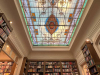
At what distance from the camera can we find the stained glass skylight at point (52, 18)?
3648 millimetres

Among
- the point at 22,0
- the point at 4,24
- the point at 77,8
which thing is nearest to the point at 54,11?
the point at 77,8

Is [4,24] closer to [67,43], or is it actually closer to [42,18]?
[42,18]

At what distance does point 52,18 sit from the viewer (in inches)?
168

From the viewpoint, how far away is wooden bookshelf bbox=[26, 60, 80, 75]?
5.28 m

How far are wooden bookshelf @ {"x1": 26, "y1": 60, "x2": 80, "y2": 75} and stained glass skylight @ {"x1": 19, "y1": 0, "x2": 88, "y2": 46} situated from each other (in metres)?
1.79

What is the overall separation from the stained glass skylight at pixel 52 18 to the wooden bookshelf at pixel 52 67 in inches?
70.6

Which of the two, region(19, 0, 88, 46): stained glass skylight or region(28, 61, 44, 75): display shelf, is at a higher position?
region(19, 0, 88, 46): stained glass skylight

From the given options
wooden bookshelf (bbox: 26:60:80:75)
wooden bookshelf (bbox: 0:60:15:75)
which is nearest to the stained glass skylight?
wooden bookshelf (bbox: 26:60:80:75)

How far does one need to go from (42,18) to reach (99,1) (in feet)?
9.19

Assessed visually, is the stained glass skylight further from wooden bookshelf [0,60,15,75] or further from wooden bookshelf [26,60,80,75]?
wooden bookshelf [0,60,15,75]

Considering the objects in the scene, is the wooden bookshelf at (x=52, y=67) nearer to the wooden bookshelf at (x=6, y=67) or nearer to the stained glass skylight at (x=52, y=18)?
the wooden bookshelf at (x=6, y=67)

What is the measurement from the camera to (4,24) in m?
2.37

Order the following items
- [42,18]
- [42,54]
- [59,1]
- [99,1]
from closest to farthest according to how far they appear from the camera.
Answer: [99,1]
[59,1]
[42,18]
[42,54]

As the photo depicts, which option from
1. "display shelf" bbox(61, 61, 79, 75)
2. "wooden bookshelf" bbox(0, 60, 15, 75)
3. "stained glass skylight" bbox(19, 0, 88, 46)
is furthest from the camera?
"display shelf" bbox(61, 61, 79, 75)
